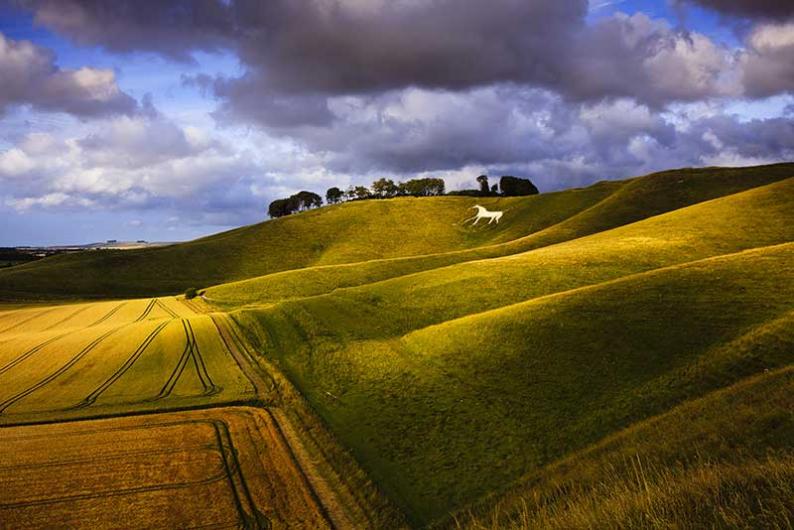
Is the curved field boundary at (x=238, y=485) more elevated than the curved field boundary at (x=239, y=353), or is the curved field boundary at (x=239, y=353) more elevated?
the curved field boundary at (x=239, y=353)

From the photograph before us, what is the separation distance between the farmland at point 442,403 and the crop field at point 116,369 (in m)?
0.21

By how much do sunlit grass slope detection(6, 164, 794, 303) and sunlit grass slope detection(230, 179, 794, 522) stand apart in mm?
27995

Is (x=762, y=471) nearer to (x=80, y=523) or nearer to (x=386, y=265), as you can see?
(x=80, y=523)

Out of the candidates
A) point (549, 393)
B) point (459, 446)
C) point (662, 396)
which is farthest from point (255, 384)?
point (662, 396)

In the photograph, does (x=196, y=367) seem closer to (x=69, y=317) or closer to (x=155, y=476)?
(x=155, y=476)

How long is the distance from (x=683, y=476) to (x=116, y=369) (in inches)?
1404

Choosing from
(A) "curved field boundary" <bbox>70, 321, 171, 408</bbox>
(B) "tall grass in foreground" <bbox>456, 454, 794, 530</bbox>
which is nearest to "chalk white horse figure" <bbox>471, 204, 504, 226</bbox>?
(A) "curved field boundary" <bbox>70, 321, 171, 408</bbox>

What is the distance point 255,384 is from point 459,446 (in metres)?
15.0

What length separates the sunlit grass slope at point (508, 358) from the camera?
20.5 m

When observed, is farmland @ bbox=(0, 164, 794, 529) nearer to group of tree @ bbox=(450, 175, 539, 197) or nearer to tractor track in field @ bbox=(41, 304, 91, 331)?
tractor track in field @ bbox=(41, 304, 91, 331)

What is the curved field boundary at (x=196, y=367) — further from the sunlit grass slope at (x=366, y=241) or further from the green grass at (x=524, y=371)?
the sunlit grass slope at (x=366, y=241)

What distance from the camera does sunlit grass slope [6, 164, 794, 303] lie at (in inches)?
3383

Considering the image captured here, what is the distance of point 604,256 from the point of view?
55.2 meters

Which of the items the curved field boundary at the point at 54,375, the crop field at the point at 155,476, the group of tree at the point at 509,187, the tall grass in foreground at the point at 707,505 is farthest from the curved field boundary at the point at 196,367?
the group of tree at the point at 509,187
